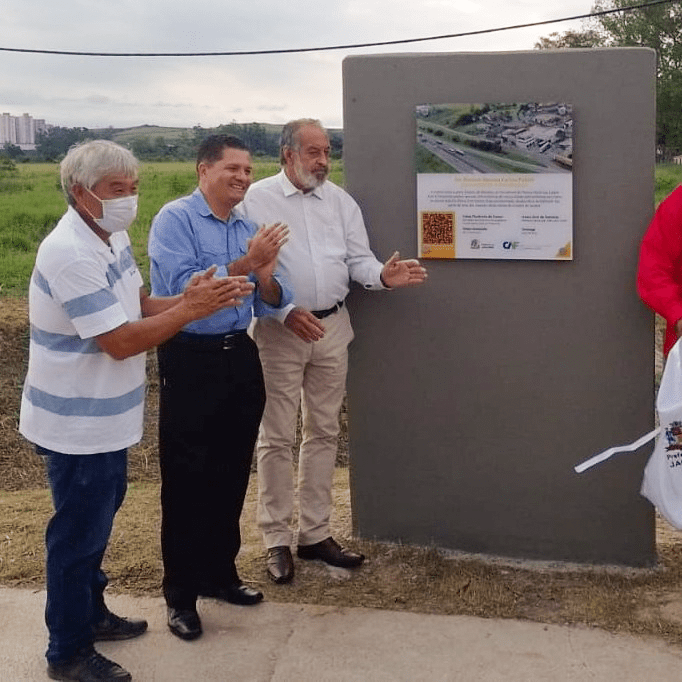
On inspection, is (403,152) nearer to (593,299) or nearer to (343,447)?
(593,299)

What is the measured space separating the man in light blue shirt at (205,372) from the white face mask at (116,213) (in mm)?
446

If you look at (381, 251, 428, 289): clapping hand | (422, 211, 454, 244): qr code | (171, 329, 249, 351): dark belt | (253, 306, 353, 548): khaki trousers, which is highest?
(422, 211, 454, 244): qr code

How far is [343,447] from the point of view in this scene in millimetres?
8062

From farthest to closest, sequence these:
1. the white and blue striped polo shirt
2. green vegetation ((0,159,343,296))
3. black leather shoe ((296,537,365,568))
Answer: green vegetation ((0,159,343,296)), black leather shoe ((296,537,365,568)), the white and blue striped polo shirt

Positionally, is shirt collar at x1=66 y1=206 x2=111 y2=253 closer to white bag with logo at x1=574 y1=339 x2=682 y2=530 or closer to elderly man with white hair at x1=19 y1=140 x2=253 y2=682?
elderly man with white hair at x1=19 y1=140 x2=253 y2=682

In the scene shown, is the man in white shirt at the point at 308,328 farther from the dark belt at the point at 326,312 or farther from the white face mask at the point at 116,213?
the white face mask at the point at 116,213

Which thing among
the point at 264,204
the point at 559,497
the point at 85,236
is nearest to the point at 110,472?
the point at 85,236

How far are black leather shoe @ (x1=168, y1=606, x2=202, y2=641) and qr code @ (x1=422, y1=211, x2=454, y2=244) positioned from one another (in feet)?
6.09

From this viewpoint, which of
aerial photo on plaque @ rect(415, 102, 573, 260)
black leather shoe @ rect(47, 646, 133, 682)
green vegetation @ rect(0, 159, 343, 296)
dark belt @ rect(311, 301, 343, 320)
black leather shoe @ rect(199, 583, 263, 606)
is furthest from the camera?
green vegetation @ rect(0, 159, 343, 296)

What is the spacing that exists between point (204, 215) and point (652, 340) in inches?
77.2

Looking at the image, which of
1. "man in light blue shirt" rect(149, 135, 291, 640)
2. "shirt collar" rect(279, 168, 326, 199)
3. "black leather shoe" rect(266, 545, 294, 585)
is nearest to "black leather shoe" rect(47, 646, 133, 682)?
"man in light blue shirt" rect(149, 135, 291, 640)

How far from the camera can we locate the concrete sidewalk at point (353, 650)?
12.2ft

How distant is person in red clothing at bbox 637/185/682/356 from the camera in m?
4.12

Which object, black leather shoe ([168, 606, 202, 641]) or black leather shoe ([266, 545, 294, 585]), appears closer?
black leather shoe ([168, 606, 202, 641])
